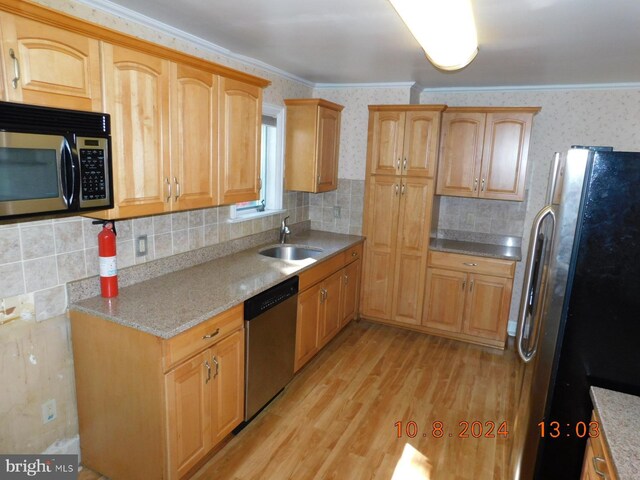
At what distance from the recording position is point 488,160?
12.1ft

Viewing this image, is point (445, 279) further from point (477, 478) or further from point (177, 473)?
point (177, 473)

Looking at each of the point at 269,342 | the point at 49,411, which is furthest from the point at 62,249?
the point at 269,342

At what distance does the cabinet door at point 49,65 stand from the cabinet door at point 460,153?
2957 mm

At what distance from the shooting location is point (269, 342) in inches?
102

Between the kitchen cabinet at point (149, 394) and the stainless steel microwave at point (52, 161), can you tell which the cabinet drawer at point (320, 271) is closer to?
the kitchen cabinet at point (149, 394)

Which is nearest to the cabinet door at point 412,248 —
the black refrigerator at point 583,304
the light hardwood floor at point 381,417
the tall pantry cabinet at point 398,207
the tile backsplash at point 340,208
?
the tall pantry cabinet at point 398,207

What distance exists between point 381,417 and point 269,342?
35.8 inches

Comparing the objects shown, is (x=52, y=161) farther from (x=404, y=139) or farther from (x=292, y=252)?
(x=404, y=139)

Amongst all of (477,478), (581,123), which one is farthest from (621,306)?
(581,123)

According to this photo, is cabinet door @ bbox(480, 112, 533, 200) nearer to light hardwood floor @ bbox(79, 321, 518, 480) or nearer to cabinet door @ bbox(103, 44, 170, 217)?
light hardwood floor @ bbox(79, 321, 518, 480)

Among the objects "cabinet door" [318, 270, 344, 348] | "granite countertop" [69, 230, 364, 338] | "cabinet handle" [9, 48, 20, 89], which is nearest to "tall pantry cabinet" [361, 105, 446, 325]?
"cabinet door" [318, 270, 344, 348]

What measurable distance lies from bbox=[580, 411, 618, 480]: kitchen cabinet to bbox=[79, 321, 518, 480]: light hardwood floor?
86 centimetres

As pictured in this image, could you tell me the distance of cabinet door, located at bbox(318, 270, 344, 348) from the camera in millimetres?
3359

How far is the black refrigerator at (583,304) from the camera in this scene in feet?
4.78
